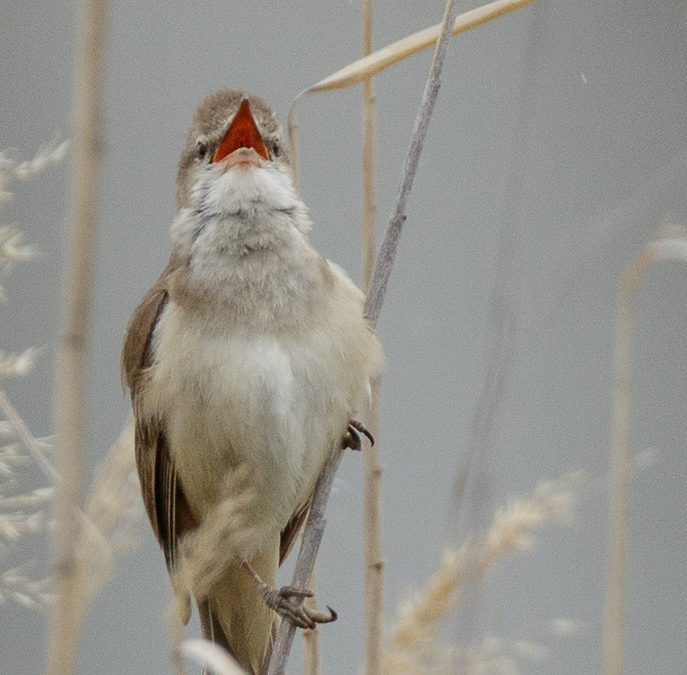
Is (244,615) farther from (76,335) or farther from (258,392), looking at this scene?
(76,335)

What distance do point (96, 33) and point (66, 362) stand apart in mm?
281

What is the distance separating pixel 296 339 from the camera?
188 cm

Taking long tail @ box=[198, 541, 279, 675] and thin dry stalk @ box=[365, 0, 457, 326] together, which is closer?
thin dry stalk @ box=[365, 0, 457, 326]

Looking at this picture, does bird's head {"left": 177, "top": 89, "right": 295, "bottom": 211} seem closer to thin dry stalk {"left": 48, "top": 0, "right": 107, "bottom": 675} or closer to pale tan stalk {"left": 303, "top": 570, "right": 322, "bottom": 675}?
pale tan stalk {"left": 303, "top": 570, "right": 322, "bottom": 675}

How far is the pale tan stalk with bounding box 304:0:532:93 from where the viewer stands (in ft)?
5.31

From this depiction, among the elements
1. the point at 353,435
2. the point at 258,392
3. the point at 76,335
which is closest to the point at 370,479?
the point at 258,392

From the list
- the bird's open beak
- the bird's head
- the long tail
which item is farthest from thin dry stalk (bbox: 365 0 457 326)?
the long tail

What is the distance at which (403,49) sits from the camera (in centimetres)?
164

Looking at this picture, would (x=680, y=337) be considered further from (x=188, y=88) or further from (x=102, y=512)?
(x=102, y=512)

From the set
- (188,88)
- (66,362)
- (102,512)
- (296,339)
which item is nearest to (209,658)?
(102,512)

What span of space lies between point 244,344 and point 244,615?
2.16ft

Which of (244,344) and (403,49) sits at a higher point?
(403,49)

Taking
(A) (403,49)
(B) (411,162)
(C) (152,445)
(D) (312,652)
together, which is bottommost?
(D) (312,652)

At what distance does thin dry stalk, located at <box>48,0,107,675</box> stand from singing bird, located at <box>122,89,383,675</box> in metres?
0.92
